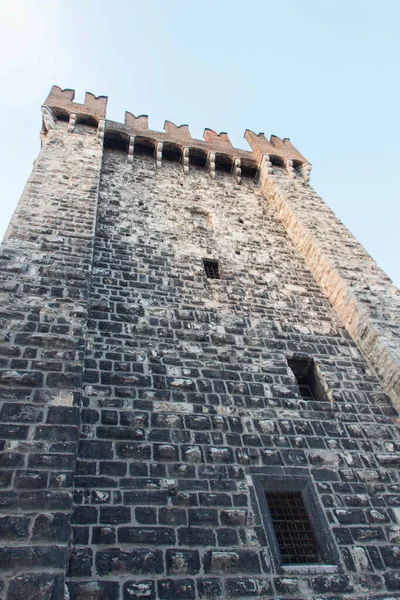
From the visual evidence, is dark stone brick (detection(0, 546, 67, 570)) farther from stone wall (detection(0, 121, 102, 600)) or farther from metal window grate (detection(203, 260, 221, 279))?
metal window grate (detection(203, 260, 221, 279))

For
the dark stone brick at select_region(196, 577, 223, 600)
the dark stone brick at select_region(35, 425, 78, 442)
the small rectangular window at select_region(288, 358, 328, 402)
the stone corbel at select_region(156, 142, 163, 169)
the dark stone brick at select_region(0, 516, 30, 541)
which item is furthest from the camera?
the stone corbel at select_region(156, 142, 163, 169)

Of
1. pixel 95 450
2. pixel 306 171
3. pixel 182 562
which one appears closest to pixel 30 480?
pixel 95 450

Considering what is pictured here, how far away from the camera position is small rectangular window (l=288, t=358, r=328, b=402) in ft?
18.8

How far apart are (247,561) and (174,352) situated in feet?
7.91

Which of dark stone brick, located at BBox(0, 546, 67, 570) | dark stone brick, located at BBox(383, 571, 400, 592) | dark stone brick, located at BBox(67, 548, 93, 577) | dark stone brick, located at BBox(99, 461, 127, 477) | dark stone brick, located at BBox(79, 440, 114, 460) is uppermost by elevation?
dark stone brick, located at BBox(79, 440, 114, 460)

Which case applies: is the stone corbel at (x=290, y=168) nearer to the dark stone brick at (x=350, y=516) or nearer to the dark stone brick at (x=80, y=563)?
the dark stone brick at (x=350, y=516)

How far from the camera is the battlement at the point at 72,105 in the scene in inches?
384

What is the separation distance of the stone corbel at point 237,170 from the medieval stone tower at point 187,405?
2443 millimetres

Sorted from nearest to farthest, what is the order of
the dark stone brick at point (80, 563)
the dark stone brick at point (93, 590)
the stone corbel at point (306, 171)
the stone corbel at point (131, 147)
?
the dark stone brick at point (93, 590) < the dark stone brick at point (80, 563) < the stone corbel at point (131, 147) < the stone corbel at point (306, 171)

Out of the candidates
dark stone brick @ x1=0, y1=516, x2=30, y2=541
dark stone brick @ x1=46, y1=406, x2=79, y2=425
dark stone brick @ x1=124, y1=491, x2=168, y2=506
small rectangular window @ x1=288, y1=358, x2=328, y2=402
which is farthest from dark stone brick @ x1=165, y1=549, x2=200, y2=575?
small rectangular window @ x1=288, y1=358, x2=328, y2=402

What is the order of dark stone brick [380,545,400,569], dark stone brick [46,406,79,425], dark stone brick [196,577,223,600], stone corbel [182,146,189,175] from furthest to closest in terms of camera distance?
stone corbel [182,146,189,175] → dark stone brick [380,545,400,569] → dark stone brick [46,406,79,425] → dark stone brick [196,577,223,600]

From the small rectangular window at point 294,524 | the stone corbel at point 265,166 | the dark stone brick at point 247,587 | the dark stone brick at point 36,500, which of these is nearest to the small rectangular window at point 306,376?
the small rectangular window at point 294,524

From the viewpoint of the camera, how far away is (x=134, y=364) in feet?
16.4

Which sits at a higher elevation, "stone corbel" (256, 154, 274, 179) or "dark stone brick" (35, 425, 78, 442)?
"stone corbel" (256, 154, 274, 179)
